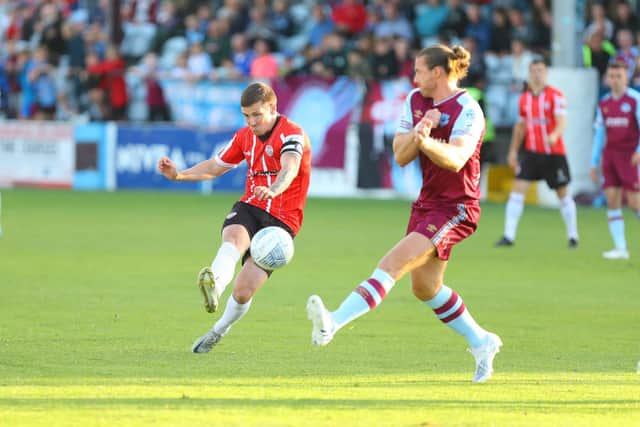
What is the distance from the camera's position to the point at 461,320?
807cm

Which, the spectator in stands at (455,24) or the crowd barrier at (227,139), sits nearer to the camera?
the crowd barrier at (227,139)

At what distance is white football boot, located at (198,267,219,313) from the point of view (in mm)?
8242

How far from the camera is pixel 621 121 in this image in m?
15.7

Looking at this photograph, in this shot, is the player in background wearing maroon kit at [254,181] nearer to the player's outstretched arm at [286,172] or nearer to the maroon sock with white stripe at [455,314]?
the player's outstretched arm at [286,172]

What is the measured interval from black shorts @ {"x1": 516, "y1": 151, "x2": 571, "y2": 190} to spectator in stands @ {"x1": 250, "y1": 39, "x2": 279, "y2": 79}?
984cm

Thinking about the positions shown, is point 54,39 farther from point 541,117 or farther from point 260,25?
point 541,117

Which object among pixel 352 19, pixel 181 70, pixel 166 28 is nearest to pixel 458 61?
pixel 352 19

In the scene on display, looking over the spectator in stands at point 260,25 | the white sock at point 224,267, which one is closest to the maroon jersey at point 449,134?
the white sock at point 224,267

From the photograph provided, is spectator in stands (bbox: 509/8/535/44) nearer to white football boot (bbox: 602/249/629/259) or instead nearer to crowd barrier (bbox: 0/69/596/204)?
crowd barrier (bbox: 0/69/596/204)

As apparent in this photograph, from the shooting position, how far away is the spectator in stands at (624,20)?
74.9 feet

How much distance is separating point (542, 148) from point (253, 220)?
8.43 meters

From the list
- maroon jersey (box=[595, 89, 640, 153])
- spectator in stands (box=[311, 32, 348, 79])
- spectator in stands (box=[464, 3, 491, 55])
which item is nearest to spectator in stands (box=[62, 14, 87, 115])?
spectator in stands (box=[311, 32, 348, 79])

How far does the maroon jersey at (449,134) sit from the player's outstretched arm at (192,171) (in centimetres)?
180

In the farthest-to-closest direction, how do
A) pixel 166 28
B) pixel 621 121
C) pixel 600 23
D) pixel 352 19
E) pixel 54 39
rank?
1. pixel 54 39
2. pixel 166 28
3. pixel 352 19
4. pixel 600 23
5. pixel 621 121
